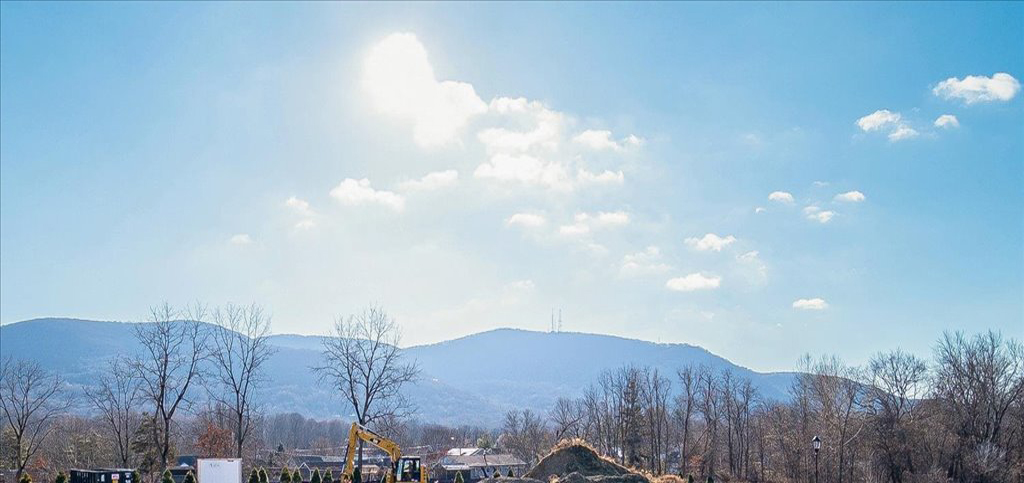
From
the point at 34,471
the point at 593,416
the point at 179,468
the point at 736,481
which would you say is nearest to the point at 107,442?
the point at 34,471

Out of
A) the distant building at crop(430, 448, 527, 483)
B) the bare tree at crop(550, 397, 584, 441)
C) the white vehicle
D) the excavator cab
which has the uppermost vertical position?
the excavator cab

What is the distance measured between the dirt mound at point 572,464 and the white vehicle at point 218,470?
18.9 metres

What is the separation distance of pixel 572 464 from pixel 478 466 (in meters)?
50.5

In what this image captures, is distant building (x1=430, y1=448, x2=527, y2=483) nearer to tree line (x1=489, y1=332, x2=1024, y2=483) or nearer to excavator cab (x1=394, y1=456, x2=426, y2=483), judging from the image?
tree line (x1=489, y1=332, x2=1024, y2=483)

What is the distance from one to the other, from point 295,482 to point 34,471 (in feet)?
101

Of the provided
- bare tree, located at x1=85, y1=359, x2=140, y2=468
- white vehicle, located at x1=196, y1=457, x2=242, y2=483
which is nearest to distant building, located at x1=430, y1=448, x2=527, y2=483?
bare tree, located at x1=85, y1=359, x2=140, y2=468

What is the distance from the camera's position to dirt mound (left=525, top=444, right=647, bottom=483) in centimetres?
3519

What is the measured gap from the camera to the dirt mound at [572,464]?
3519cm

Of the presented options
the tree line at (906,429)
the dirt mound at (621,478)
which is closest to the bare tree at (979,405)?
the tree line at (906,429)

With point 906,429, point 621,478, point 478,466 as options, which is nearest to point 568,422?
point 478,466

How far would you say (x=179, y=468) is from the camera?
60250 mm

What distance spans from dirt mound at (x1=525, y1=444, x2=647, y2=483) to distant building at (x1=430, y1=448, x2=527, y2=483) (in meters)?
36.8

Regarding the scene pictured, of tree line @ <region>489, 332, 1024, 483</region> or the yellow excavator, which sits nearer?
the yellow excavator

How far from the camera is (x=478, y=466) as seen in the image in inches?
3300
